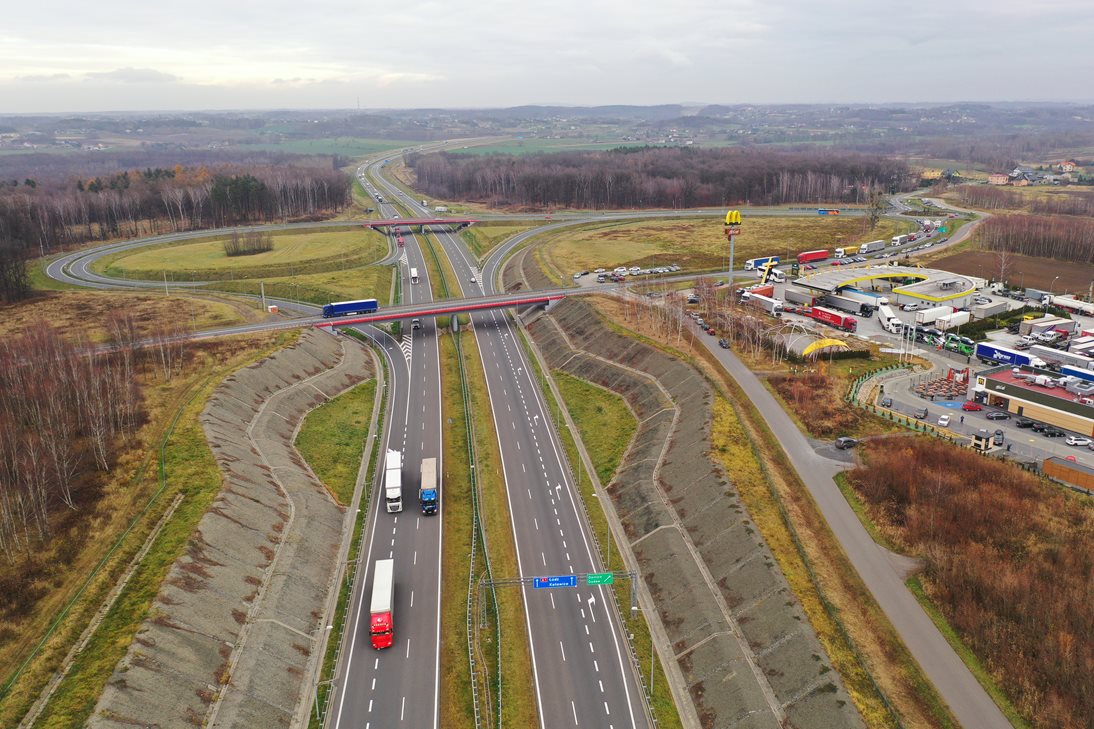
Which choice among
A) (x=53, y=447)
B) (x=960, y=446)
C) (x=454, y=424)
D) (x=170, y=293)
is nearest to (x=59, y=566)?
(x=53, y=447)

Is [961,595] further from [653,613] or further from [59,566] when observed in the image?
[59,566]

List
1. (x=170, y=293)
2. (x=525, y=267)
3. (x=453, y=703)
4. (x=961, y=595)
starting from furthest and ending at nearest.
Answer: (x=525, y=267) → (x=170, y=293) → (x=961, y=595) → (x=453, y=703)

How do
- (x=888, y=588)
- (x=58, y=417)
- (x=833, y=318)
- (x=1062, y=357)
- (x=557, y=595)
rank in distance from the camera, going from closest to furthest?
(x=888, y=588) → (x=557, y=595) → (x=58, y=417) → (x=1062, y=357) → (x=833, y=318)

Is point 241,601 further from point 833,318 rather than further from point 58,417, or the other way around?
point 833,318

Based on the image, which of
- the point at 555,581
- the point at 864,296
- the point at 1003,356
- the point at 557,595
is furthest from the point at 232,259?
the point at 1003,356

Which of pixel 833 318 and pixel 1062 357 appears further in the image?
pixel 833 318

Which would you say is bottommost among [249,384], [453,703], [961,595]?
[453,703]

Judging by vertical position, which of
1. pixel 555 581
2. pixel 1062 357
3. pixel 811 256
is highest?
pixel 811 256
